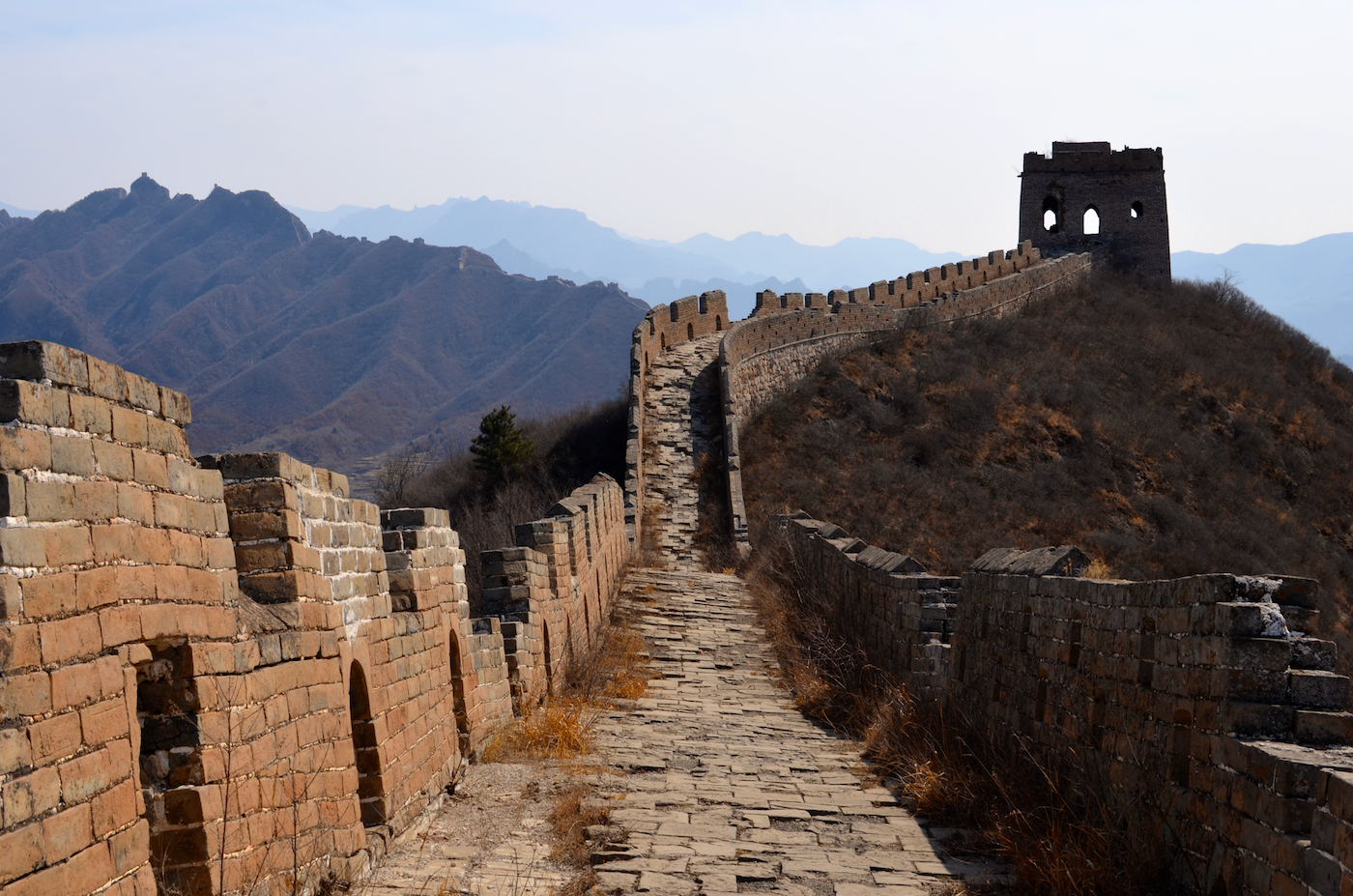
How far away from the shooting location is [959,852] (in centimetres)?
609

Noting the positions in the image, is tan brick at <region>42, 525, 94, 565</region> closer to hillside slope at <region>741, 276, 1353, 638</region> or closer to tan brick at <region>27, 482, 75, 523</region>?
tan brick at <region>27, 482, 75, 523</region>

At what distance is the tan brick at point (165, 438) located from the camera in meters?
4.04

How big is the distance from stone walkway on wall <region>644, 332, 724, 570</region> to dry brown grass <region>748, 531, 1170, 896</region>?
384 inches

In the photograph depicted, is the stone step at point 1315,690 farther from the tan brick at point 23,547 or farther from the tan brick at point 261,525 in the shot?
the tan brick at point 23,547

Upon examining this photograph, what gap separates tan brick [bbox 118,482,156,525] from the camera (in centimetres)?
376

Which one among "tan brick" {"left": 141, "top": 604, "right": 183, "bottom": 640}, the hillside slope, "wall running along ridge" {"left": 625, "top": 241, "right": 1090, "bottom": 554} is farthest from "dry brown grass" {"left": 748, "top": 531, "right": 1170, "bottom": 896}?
the hillside slope

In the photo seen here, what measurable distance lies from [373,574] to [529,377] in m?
117

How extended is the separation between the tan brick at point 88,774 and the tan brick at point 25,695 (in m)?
0.19

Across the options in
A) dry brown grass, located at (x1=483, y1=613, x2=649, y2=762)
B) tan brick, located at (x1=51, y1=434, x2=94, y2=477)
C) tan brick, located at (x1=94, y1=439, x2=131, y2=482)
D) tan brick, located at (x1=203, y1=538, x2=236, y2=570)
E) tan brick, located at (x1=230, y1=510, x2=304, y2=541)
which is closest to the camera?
tan brick, located at (x1=51, y1=434, x2=94, y2=477)

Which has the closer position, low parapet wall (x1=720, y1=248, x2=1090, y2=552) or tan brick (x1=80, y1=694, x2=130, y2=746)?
tan brick (x1=80, y1=694, x2=130, y2=746)

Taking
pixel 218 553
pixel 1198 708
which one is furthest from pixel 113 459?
pixel 1198 708

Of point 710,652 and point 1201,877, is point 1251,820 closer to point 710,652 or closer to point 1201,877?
point 1201,877

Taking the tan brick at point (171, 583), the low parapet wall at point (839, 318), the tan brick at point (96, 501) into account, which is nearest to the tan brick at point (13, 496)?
the tan brick at point (96, 501)

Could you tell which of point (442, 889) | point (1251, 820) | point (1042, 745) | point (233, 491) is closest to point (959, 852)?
point (1042, 745)
